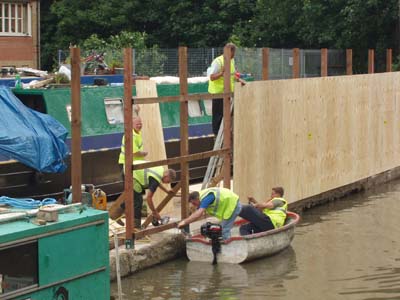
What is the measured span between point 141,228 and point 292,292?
8.27ft

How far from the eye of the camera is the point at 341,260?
1332 centimetres

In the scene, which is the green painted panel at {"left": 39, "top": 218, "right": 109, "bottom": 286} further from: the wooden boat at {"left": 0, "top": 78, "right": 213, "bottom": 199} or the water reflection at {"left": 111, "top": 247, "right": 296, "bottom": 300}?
the wooden boat at {"left": 0, "top": 78, "right": 213, "bottom": 199}

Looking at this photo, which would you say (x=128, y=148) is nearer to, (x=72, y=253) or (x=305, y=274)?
(x=305, y=274)

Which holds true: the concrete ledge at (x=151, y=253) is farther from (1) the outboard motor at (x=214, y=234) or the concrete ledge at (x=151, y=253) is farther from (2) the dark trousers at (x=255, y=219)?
(2) the dark trousers at (x=255, y=219)

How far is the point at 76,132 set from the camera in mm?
11156

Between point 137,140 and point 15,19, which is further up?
point 15,19

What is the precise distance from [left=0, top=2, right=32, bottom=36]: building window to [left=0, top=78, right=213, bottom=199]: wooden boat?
3107cm

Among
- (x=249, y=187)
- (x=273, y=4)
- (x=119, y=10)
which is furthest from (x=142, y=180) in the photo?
(x=119, y=10)

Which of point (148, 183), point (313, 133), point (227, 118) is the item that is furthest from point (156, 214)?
point (313, 133)

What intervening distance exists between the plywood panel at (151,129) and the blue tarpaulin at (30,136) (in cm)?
133

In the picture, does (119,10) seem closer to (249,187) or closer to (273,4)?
(273,4)

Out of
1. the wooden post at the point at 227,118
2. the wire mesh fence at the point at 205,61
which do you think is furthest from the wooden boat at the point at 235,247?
the wire mesh fence at the point at 205,61

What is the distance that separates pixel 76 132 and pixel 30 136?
10.1 ft

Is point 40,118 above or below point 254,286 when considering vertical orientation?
above
